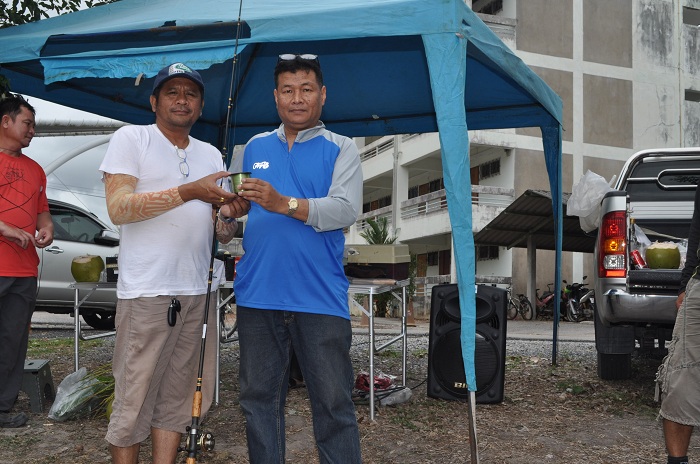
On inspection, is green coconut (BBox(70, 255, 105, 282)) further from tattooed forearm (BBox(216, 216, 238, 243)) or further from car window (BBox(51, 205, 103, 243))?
car window (BBox(51, 205, 103, 243))

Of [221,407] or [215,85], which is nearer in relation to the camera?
[221,407]

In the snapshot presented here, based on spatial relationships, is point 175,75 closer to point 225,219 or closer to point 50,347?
point 225,219

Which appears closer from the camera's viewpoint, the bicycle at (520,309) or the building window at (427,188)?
the bicycle at (520,309)

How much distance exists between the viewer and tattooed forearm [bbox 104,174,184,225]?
2756mm

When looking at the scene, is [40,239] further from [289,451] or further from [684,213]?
[684,213]

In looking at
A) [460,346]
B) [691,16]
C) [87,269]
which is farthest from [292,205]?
[691,16]

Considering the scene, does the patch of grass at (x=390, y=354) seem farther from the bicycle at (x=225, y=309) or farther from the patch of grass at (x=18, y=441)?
the patch of grass at (x=18, y=441)

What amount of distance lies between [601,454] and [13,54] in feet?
13.9

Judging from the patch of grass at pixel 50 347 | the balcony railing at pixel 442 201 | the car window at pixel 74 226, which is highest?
the balcony railing at pixel 442 201

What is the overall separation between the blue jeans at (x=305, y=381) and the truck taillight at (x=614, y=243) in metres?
3.10

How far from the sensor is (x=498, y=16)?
24938mm

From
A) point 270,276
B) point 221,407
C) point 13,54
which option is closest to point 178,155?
point 270,276

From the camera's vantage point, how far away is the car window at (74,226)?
1015 cm

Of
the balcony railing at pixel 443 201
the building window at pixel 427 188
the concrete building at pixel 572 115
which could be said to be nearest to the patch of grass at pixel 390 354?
the balcony railing at pixel 443 201
